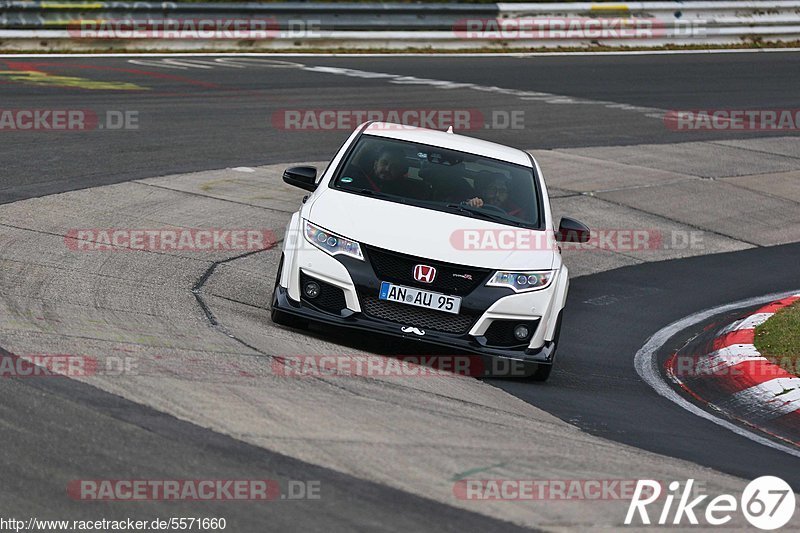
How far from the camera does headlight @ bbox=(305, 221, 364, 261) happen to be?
8.29m

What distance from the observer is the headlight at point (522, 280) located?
830 centimetres

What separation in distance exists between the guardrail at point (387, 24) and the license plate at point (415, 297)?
53.8 feet

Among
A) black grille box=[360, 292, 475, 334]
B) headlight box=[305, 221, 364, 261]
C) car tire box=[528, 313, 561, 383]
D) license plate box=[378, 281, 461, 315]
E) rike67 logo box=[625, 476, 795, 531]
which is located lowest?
car tire box=[528, 313, 561, 383]

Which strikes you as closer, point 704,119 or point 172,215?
point 172,215

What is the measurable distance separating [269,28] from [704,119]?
901 centimetres

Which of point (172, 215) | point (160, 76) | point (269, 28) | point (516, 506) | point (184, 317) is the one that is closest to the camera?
→ point (516, 506)

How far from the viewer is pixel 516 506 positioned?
562cm

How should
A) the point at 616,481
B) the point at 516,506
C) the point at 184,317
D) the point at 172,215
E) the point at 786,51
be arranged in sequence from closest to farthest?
the point at 516,506 < the point at 616,481 < the point at 184,317 < the point at 172,215 < the point at 786,51

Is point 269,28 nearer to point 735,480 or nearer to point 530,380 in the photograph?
point 530,380

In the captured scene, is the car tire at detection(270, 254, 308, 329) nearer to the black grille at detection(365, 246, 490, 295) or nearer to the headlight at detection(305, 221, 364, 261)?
the headlight at detection(305, 221, 364, 261)

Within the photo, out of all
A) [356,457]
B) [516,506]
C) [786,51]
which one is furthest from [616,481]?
[786,51]

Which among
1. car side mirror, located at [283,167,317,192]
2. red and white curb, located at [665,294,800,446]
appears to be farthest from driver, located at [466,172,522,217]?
red and white curb, located at [665,294,800,446]

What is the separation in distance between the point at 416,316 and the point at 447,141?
217 cm

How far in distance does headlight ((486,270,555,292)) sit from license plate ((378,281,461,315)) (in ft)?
1.09
